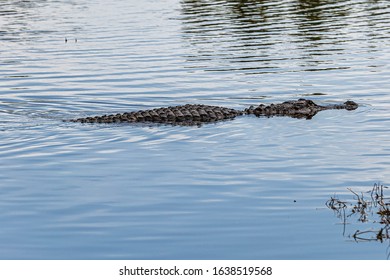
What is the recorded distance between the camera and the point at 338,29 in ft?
133

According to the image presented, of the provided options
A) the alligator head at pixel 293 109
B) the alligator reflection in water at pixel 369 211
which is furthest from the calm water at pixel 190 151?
the alligator head at pixel 293 109

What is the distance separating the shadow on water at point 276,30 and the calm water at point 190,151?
20 centimetres

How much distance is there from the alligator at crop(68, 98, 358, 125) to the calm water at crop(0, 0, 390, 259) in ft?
1.64

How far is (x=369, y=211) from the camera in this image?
1289cm

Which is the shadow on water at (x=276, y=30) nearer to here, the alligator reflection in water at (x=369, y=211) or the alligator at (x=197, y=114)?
the alligator at (x=197, y=114)

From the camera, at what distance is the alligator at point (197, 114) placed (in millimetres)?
20105

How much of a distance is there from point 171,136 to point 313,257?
317 inches

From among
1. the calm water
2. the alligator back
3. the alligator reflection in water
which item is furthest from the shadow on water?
the alligator reflection in water

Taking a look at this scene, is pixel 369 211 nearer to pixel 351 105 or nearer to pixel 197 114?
pixel 197 114

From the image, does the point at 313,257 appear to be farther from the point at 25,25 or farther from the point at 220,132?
the point at 25,25

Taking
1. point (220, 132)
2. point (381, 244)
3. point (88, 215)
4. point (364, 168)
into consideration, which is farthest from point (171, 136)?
point (381, 244)

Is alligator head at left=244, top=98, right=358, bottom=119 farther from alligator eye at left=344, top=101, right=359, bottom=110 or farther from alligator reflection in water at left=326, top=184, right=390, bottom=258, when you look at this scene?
alligator reflection in water at left=326, top=184, right=390, bottom=258

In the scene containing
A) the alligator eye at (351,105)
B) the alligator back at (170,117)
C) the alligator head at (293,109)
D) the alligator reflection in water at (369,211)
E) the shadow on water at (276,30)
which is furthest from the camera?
the shadow on water at (276,30)

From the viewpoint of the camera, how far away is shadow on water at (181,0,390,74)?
32.1 metres
